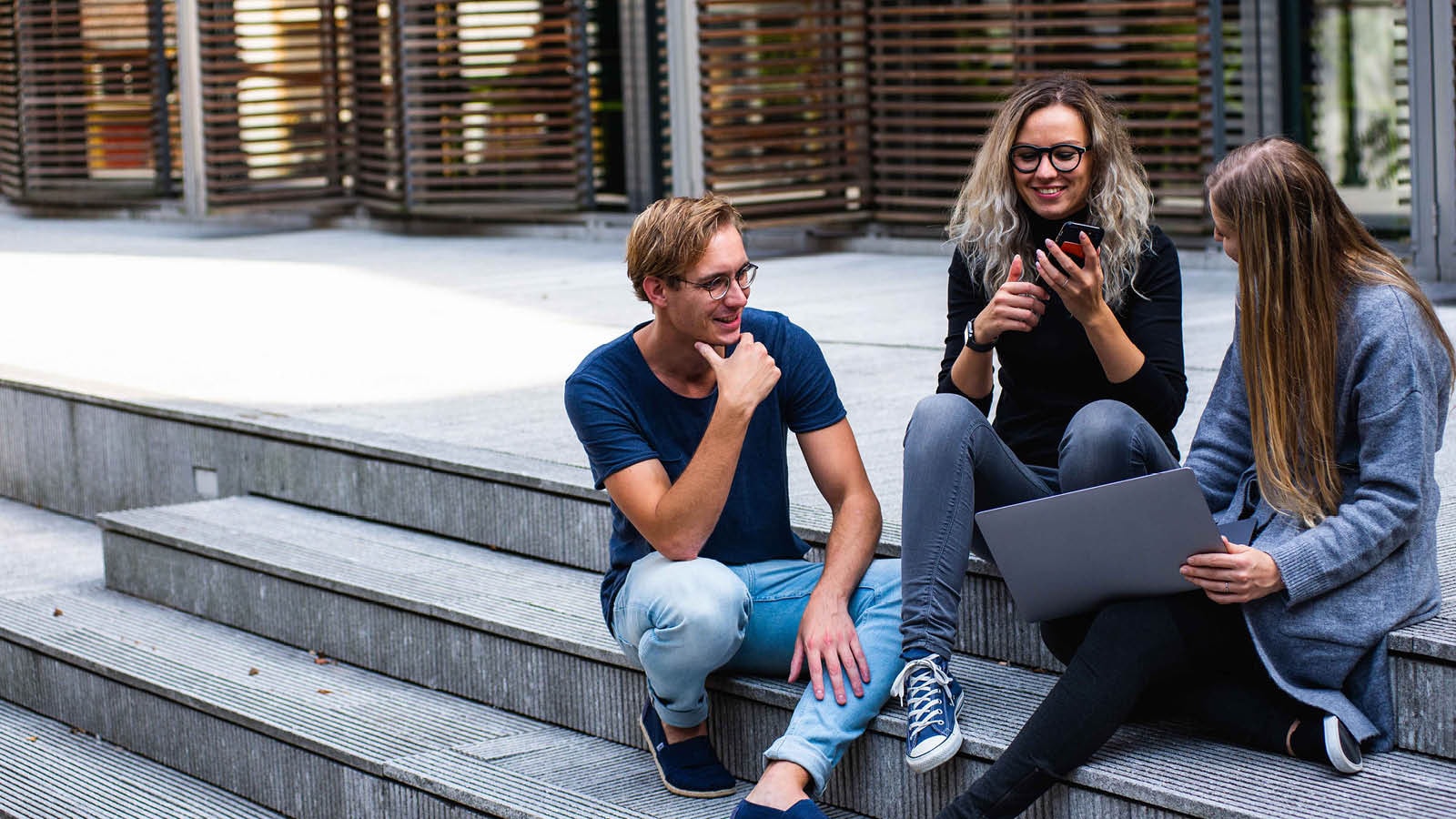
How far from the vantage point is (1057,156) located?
3311mm

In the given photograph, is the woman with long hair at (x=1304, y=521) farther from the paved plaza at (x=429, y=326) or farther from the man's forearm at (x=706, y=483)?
the paved plaza at (x=429, y=326)

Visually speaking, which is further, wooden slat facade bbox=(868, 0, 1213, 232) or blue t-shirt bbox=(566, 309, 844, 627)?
wooden slat facade bbox=(868, 0, 1213, 232)

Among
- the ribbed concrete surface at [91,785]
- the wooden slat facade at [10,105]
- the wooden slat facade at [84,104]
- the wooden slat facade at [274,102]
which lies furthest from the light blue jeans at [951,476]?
the wooden slat facade at [10,105]

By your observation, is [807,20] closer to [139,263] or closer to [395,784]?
[139,263]

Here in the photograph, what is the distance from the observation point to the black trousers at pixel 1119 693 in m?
2.80

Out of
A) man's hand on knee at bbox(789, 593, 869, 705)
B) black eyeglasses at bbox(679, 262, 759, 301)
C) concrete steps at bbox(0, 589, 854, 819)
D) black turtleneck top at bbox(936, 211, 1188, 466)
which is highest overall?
black eyeglasses at bbox(679, 262, 759, 301)

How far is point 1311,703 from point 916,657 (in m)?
0.66

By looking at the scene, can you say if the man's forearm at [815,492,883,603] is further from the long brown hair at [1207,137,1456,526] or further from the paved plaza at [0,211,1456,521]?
the long brown hair at [1207,137,1456,526]

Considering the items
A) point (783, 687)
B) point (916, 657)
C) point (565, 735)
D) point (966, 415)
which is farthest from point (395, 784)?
point (966, 415)

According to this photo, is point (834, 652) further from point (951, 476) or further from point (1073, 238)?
point (1073, 238)

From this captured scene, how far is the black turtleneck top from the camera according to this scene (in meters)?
3.31

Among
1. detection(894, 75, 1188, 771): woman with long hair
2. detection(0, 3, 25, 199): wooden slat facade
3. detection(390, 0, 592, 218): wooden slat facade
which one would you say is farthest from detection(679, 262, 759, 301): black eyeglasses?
detection(0, 3, 25, 199): wooden slat facade

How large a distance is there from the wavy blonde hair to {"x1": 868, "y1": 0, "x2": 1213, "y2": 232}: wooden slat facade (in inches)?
200

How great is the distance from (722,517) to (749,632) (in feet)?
0.72
